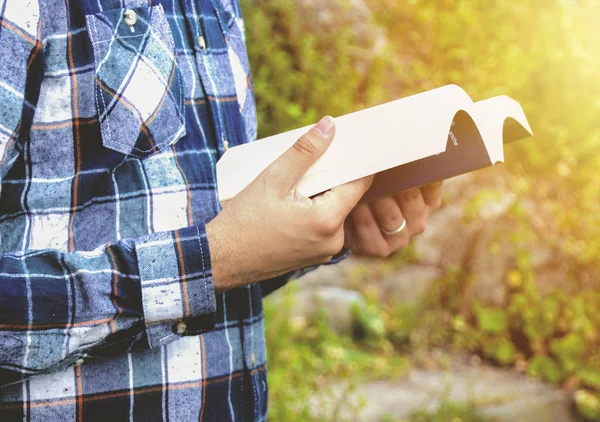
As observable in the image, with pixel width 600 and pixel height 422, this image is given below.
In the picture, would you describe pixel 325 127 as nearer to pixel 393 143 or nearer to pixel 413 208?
pixel 393 143

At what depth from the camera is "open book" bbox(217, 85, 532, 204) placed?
0.92 m

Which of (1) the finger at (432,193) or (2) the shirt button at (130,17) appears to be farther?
(1) the finger at (432,193)

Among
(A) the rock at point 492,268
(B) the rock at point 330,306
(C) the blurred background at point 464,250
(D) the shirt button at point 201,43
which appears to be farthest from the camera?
(A) the rock at point 492,268

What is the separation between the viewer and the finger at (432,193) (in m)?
1.33

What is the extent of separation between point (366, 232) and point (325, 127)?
0.45 meters

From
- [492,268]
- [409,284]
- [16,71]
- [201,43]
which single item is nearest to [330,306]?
[409,284]

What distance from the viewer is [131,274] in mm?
939

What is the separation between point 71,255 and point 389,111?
540 mm

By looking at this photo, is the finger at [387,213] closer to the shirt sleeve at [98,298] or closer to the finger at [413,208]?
the finger at [413,208]

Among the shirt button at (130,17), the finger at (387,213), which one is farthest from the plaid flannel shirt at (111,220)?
the finger at (387,213)

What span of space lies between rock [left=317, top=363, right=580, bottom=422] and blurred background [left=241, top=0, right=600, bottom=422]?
0.01 metres

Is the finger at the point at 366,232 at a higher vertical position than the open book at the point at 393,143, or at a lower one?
lower

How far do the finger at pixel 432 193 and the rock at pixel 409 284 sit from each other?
2.82m

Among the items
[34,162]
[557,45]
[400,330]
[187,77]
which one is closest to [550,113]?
[557,45]
